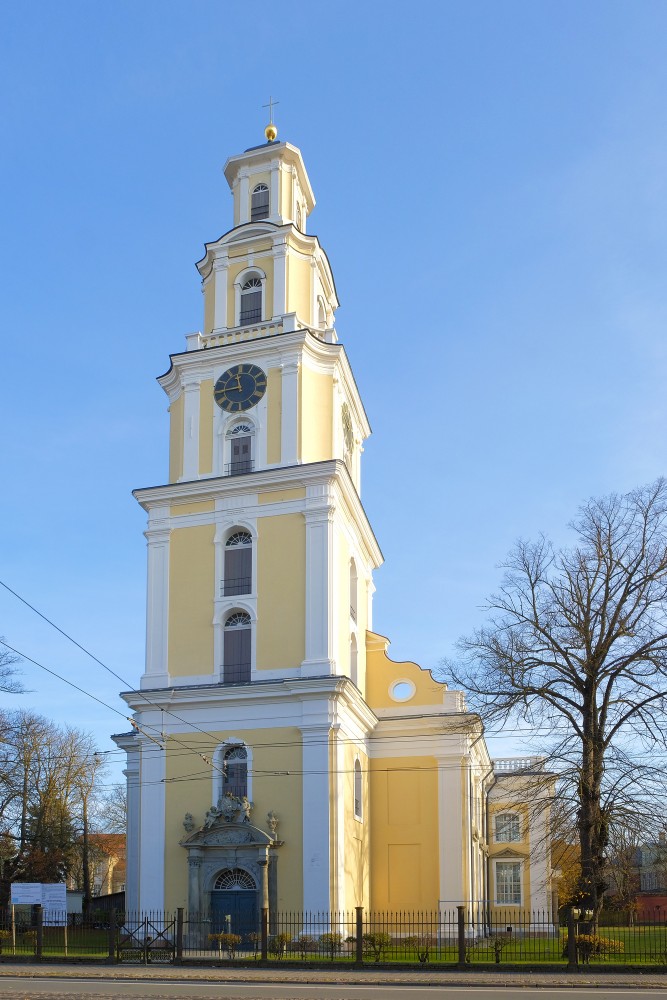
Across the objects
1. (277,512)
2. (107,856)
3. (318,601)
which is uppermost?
(277,512)

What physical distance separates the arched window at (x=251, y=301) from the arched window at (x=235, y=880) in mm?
19003

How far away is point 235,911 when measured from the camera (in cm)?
3209

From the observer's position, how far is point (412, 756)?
128ft

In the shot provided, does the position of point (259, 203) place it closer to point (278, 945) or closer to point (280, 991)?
point (278, 945)

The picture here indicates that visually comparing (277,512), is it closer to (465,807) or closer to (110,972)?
(465,807)

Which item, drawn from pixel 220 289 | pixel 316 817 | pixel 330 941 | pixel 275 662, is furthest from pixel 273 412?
pixel 330 941

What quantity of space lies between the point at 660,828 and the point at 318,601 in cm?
1236

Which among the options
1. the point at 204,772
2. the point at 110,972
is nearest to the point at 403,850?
the point at 204,772

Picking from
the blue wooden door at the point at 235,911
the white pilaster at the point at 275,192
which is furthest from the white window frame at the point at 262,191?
the blue wooden door at the point at 235,911

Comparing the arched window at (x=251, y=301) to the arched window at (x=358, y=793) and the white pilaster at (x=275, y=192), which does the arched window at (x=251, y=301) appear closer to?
the white pilaster at (x=275, y=192)

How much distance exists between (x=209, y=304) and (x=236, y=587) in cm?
1150

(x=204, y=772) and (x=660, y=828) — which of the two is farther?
(x=204, y=772)

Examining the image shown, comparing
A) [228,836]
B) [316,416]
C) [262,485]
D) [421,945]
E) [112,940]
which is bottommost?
[421,945]

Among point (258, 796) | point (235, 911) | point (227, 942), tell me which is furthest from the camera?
point (258, 796)
